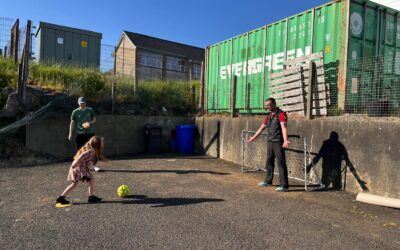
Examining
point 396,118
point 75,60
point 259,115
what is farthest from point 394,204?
point 75,60

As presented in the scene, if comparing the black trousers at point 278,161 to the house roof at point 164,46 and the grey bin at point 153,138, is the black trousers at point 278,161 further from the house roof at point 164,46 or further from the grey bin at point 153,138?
the house roof at point 164,46

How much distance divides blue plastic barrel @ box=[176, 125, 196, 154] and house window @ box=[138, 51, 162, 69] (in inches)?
750

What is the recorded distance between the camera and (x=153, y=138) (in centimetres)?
1155

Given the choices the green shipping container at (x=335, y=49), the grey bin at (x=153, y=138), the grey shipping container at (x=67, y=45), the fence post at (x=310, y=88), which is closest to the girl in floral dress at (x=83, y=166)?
the fence post at (x=310, y=88)

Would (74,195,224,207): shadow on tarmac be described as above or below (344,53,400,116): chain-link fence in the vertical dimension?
below

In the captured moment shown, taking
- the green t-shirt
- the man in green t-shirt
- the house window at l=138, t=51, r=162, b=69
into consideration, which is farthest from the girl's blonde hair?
the house window at l=138, t=51, r=162, b=69

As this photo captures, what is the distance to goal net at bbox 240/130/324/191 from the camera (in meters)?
6.91

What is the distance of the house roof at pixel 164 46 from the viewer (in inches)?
1217

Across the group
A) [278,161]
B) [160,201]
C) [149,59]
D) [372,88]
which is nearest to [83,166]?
[160,201]

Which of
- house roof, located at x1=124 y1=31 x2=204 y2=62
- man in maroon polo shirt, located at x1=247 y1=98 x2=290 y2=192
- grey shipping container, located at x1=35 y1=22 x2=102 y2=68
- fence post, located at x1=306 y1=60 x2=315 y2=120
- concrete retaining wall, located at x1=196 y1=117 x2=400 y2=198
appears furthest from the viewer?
house roof, located at x1=124 y1=31 x2=204 y2=62

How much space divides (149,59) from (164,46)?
2.86 m

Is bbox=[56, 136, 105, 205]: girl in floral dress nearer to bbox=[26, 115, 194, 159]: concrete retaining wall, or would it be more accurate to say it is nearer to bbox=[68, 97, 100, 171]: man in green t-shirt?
bbox=[68, 97, 100, 171]: man in green t-shirt

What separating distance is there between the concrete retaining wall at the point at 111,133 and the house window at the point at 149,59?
736 inches

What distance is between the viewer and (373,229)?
14.5ft
